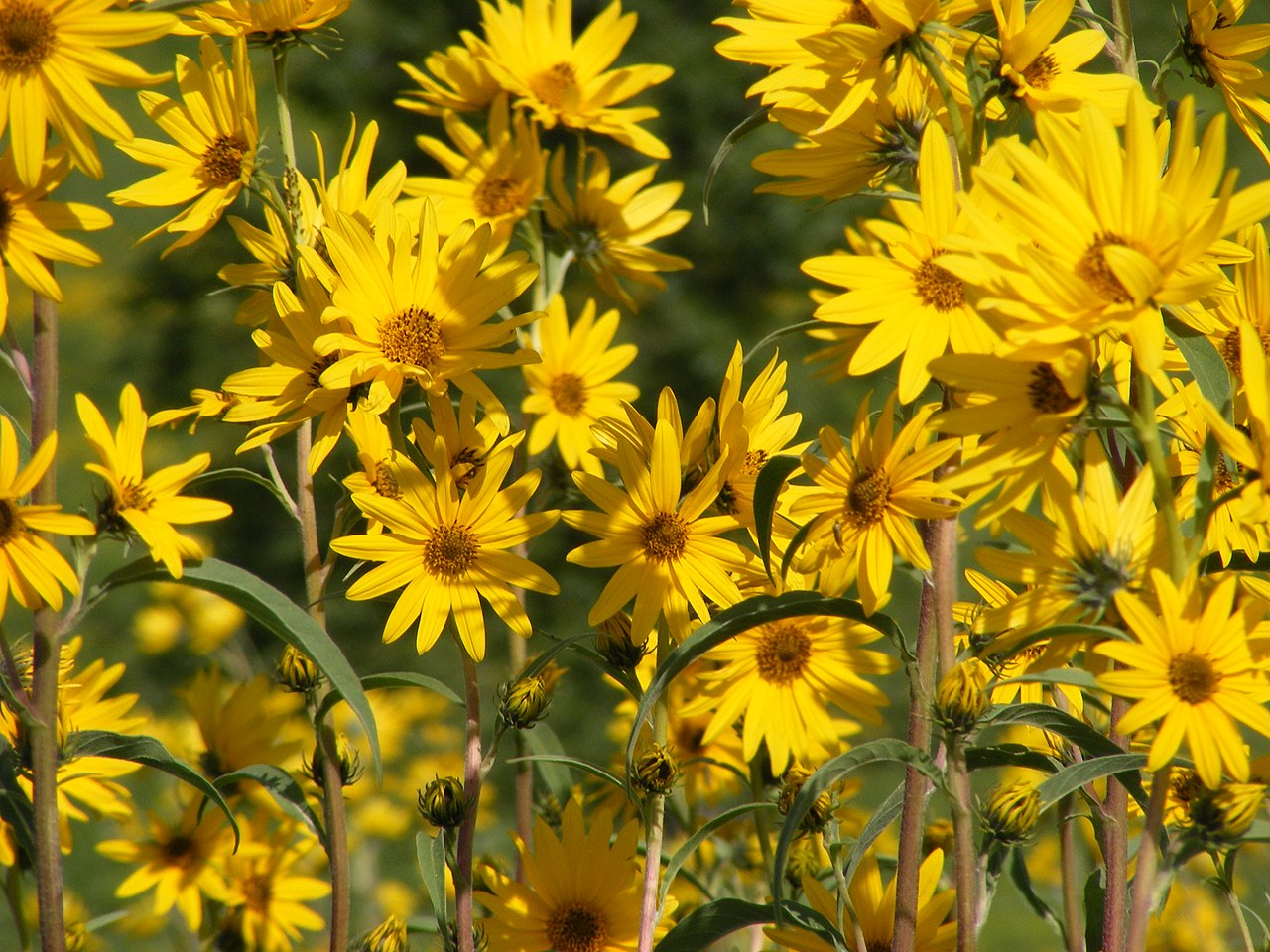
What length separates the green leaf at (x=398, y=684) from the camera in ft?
3.07

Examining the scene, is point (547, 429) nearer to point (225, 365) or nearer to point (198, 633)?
point (198, 633)

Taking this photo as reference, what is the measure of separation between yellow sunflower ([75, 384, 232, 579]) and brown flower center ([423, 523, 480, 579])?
0.16 m

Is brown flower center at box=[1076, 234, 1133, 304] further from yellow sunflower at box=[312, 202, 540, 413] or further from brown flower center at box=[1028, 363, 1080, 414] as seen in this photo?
yellow sunflower at box=[312, 202, 540, 413]

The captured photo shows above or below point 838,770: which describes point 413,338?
above

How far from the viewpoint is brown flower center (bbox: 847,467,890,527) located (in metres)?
0.82

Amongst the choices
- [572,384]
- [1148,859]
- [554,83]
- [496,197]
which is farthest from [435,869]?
[554,83]

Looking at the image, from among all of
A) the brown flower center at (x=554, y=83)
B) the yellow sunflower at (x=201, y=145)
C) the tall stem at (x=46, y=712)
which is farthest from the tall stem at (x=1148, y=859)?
the brown flower center at (x=554, y=83)

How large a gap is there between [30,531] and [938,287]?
0.65m

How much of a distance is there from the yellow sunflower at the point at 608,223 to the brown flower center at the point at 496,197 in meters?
0.05

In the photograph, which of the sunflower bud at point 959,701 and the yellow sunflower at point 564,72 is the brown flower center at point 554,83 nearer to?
the yellow sunflower at point 564,72

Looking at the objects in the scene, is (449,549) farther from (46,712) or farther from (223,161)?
(223,161)

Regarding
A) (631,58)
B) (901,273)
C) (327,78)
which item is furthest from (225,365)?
(901,273)

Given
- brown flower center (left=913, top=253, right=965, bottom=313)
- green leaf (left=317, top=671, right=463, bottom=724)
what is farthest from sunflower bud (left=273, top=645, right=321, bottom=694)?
brown flower center (left=913, top=253, right=965, bottom=313)

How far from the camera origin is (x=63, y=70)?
0.80 metres
